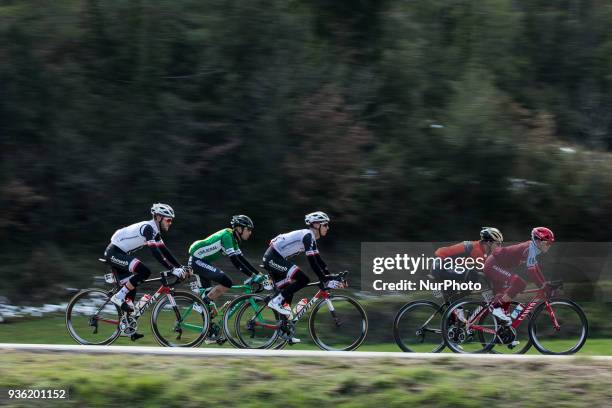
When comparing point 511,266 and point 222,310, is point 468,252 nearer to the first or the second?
point 511,266

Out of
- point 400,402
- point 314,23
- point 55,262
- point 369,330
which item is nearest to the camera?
point 400,402

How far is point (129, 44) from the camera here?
2245 cm

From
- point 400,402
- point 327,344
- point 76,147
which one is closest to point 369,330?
point 327,344

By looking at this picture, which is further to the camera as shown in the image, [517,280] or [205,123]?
[205,123]

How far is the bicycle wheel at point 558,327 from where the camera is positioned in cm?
1348

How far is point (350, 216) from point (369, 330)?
258 inches

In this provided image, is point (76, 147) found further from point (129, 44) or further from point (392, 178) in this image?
point (392, 178)

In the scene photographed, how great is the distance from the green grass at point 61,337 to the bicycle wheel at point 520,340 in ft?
0.83

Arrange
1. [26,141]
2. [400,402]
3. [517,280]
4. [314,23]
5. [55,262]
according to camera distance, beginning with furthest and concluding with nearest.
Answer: [314,23], [26,141], [55,262], [517,280], [400,402]

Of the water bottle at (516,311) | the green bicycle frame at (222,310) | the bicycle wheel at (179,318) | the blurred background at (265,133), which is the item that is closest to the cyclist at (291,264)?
the green bicycle frame at (222,310)

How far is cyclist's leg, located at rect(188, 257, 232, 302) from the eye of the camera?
550 inches

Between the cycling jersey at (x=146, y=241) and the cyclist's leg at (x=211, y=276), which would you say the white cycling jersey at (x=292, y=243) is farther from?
the cycling jersey at (x=146, y=241)

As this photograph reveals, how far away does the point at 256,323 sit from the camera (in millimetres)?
13984

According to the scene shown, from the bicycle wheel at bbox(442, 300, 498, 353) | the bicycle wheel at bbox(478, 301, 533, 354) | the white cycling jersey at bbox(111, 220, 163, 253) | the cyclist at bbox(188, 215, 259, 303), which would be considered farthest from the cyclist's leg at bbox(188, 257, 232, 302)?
the bicycle wheel at bbox(478, 301, 533, 354)
